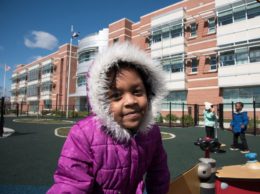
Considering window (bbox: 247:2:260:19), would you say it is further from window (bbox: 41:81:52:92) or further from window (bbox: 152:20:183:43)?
window (bbox: 41:81:52:92)

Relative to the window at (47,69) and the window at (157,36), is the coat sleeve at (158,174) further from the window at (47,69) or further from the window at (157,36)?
the window at (47,69)

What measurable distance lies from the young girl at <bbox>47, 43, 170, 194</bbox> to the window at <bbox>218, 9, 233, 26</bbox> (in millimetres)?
22994

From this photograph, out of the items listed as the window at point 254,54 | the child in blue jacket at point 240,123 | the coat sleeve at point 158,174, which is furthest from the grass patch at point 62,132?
the window at point 254,54

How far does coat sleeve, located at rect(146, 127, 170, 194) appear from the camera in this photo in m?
1.49

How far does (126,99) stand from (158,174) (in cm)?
62

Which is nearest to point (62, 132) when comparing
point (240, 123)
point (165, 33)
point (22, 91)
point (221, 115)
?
point (240, 123)

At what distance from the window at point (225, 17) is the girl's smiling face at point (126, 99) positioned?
910 inches

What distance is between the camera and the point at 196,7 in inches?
949

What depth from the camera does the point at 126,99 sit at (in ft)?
4.03

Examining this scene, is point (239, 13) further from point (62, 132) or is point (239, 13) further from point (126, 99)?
point (126, 99)

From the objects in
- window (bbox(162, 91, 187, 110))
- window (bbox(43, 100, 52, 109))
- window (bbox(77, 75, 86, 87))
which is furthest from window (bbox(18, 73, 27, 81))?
window (bbox(162, 91, 187, 110))

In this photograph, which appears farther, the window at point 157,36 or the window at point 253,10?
the window at point 157,36

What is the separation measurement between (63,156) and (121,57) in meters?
0.64

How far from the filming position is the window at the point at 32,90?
160 feet
